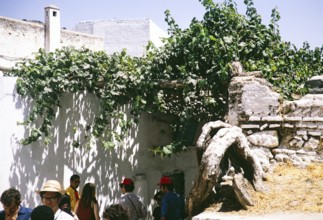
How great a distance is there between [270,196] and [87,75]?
4.25m

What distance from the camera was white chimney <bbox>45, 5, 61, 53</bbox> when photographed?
17.7 metres

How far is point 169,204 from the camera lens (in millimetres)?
6602

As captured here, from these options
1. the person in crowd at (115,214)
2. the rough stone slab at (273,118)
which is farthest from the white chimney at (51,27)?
the person in crowd at (115,214)

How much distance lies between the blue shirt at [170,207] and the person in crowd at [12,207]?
250 cm

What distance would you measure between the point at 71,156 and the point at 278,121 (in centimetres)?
406

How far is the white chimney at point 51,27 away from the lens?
17.7 meters

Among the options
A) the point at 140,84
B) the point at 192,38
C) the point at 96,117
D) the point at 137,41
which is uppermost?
the point at 137,41

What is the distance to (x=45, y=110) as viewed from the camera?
8.05 metres

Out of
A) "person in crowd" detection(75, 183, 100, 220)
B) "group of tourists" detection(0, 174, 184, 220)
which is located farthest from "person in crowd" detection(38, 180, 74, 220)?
"person in crowd" detection(75, 183, 100, 220)

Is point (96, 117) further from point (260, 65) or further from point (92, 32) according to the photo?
point (92, 32)

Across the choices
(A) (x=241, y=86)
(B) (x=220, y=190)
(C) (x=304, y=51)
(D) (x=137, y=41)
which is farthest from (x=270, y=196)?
(D) (x=137, y=41)

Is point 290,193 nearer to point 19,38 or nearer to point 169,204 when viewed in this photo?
point 169,204

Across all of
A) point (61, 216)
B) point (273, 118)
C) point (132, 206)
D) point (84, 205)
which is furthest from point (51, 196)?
point (273, 118)

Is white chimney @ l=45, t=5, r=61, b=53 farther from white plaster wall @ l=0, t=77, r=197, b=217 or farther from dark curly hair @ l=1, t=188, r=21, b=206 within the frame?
dark curly hair @ l=1, t=188, r=21, b=206
